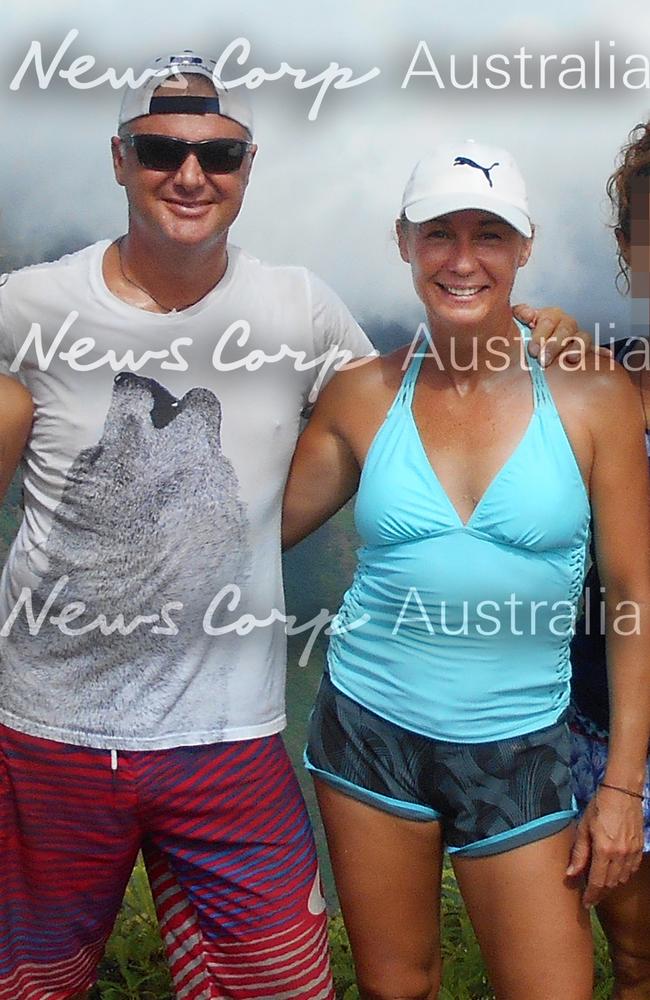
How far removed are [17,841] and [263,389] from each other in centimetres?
94

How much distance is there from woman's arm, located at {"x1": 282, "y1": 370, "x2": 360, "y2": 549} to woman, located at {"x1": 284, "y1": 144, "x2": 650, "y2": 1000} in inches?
2.1

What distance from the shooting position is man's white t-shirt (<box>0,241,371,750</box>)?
2088 millimetres

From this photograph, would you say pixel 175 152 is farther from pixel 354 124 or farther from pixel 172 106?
pixel 354 124

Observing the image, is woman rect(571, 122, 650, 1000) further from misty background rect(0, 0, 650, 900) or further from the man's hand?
misty background rect(0, 0, 650, 900)

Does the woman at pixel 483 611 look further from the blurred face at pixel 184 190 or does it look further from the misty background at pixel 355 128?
the misty background at pixel 355 128

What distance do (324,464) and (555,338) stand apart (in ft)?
1.55

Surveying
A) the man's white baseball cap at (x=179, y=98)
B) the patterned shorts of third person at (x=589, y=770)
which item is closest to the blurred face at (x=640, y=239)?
the man's white baseball cap at (x=179, y=98)

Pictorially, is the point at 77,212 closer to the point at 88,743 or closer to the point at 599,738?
the point at 88,743

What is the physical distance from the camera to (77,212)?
2.66 meters

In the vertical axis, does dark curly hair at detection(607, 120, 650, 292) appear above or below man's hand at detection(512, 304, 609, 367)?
above

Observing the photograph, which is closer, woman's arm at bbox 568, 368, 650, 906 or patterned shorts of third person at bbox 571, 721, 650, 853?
woman's arm at bbox 568, 368, 650, 906

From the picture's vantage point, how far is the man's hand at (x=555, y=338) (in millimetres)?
2057

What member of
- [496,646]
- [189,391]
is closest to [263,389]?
[189,391]

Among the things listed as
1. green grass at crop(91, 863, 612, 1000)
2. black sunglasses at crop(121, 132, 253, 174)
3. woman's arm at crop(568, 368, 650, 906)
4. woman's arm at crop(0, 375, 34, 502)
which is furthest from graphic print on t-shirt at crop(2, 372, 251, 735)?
green grass at crop(91, 863, 612, 1000)
